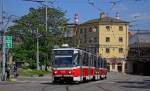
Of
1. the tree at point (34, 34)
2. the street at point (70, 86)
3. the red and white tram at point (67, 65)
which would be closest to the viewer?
the street at point (70, 86)

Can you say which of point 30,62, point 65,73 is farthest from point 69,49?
point 30,62

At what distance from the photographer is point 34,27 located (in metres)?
85.5

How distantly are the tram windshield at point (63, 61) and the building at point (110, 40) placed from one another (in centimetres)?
7390

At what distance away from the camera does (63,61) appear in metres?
39.0

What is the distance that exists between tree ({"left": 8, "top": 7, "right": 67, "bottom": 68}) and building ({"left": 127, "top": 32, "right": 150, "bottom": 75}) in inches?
1292

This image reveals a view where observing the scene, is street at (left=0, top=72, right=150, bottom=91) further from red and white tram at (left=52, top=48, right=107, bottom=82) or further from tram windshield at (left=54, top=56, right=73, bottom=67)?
tram windshield at (left=54, top=56, right=73, bottom=67)

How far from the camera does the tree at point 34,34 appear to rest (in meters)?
81.3

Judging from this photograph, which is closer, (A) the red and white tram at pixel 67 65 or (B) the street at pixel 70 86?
(B) the street at pixel 70 86

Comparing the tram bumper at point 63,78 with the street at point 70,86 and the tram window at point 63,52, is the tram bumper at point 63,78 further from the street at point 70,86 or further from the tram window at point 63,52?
the tram window at point 63,52

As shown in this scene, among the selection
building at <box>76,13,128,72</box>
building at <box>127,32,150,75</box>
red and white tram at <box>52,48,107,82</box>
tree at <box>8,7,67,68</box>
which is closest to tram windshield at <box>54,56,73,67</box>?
red and white tram at <box>52,48,107,82</box>

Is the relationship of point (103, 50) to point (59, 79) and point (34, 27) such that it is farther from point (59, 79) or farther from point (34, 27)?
point (59, 79)

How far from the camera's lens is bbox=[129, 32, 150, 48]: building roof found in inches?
4771

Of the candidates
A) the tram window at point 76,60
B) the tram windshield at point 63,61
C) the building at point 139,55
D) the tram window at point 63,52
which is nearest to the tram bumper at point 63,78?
the tram windshield at point 63,61

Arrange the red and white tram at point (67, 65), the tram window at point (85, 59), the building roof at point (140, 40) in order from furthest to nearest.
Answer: the building roof at point (140, 40)
the tram window at point (85, 59)
the red and white tram at point (67, 65)
